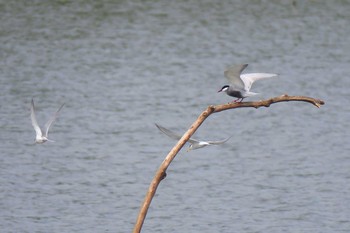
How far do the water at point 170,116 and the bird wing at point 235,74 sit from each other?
3.75 m

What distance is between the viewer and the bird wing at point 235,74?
6965 millimetres

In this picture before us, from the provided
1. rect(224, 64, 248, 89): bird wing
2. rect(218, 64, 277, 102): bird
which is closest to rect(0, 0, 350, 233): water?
rect(218, 64, 277, 102): bird

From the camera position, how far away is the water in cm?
1154

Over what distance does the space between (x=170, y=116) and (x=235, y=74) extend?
26.2 feet

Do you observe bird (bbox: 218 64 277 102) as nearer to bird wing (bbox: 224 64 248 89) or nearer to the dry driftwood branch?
bird wing (bbox: 224 64 248 89)

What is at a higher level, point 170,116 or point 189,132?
point 189,132

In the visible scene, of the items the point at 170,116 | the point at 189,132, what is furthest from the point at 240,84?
the point at 170,116

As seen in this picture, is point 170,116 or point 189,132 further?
point 170,116

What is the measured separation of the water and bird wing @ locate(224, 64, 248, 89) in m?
3.75

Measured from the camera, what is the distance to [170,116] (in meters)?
15.1

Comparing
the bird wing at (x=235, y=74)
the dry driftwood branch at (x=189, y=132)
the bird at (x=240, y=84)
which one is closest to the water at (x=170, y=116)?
the bird at (x=240, y=84)

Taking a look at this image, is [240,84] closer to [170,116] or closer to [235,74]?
[235,74]

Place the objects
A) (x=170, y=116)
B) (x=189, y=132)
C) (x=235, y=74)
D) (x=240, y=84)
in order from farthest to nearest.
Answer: (x=170, y=116) → (x=240, y=84) → (x=235, y=74) → (x=189, y=132)

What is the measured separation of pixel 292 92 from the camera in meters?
16.1
